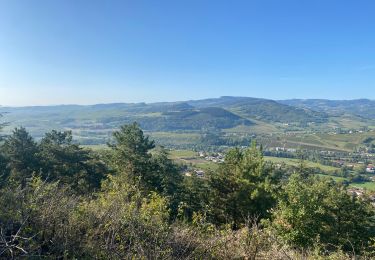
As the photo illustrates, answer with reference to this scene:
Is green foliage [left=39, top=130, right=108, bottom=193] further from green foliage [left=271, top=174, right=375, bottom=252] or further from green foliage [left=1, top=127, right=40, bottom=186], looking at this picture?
green foliage [left=271, top=174, right=375, bottom=252]

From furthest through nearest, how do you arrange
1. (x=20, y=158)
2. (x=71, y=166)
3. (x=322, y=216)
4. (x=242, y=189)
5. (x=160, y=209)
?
1. (x=71, y=166)
2. (x=20, y=158)
3. (x=242, y=189)
4. (x=322, y=216)
5. (x=160, y=209)

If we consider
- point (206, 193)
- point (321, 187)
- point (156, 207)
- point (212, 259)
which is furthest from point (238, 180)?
point (212, 259)

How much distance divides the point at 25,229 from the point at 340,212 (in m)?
18.4

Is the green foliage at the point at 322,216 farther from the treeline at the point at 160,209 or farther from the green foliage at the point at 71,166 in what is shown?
the green foliage at the point at 71,166

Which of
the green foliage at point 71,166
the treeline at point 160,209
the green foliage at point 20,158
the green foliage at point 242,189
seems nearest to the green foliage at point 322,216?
the treeline at point 160,209

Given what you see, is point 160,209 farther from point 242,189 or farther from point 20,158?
point 20,158

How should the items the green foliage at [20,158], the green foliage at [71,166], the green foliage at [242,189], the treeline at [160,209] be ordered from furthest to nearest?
1. the green foliage at [71,166]
2. the green foliage at [20,158]
3. the green foliage at [242,189]
4. the treeline at [160,209]

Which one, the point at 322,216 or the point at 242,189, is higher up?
the point at 242,189

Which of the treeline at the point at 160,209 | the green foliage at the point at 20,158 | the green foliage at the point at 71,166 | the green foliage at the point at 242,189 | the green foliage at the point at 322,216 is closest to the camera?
the treeline at the point at 160,209

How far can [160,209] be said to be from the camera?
670 centimetres

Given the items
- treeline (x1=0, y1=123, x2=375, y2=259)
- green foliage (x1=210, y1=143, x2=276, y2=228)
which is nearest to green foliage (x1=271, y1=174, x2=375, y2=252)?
treeline (x1=0, y1=123, x2=375, y2=259)

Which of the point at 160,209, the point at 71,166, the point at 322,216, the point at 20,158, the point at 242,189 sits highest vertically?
the point at 160,209

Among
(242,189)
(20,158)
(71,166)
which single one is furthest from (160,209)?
(71,166)

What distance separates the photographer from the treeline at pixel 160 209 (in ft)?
16.7
